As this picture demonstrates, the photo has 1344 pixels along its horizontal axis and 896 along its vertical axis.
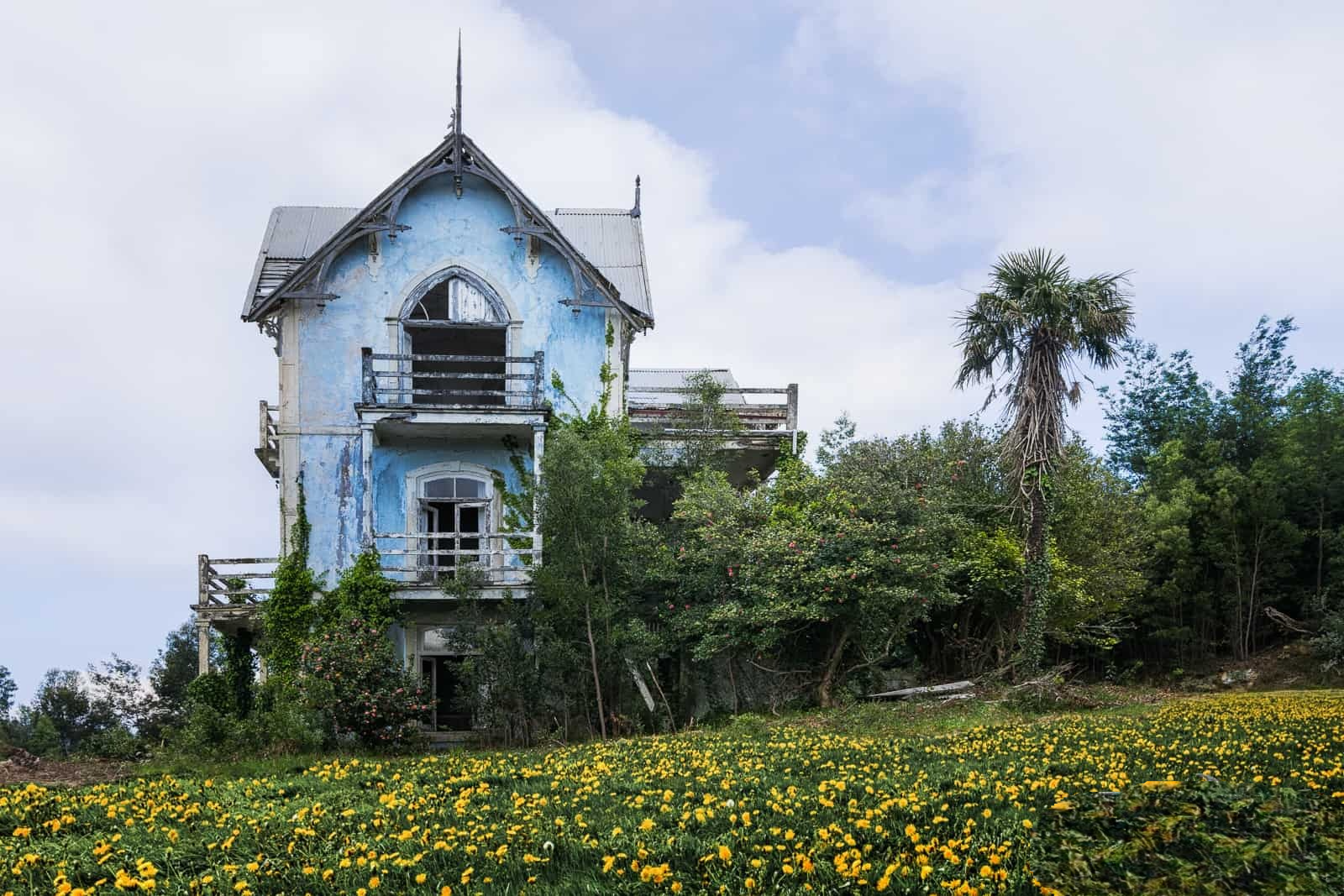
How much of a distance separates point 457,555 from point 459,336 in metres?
6.88

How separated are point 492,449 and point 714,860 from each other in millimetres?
17846

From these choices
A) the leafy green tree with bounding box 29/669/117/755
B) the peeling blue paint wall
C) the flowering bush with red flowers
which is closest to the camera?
the flowering bush with red flowers

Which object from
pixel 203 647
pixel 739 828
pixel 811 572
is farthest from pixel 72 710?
pixel 739 828

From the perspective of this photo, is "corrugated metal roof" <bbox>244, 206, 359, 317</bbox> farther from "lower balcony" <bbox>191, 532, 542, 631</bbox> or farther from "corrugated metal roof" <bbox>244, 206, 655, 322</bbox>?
"lower balcony" <bbox>191, 532, 542, 631</bbox>

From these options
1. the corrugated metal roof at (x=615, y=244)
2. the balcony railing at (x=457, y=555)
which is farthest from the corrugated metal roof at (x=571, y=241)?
the balcony railing at (x=457, y=555)

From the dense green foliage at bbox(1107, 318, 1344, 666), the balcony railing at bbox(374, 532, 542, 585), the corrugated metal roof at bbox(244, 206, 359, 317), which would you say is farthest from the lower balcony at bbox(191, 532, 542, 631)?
the dense green foliage at bbox(1107, 318, 1344, 666)

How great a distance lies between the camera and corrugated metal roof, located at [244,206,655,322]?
2672 cm

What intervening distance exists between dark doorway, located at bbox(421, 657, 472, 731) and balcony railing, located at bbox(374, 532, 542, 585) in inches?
81.2

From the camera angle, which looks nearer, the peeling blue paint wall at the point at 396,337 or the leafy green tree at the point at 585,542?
the leafy green tree at the point at 585,542

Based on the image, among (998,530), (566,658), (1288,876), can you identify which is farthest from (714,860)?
(998,530)

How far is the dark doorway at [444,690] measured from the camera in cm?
2403

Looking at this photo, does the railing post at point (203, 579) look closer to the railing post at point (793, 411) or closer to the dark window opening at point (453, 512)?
the dark window opening at point (453, 512)

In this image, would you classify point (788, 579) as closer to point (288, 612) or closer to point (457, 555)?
point (457, 555)

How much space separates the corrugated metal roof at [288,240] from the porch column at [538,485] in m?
7.28
